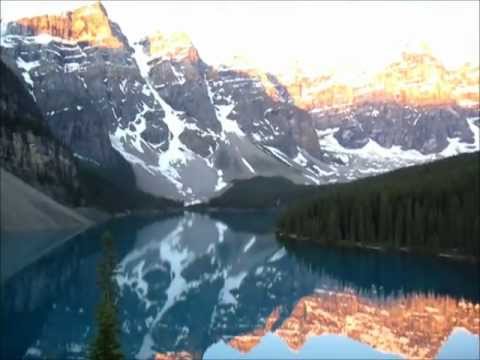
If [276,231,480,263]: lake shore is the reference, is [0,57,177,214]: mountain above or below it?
above

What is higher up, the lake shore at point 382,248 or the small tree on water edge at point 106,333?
the lake shore at point 382,248

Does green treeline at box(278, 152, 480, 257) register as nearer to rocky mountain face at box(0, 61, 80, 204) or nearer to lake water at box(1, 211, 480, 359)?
lake water at box(1, 211, 480, 359)

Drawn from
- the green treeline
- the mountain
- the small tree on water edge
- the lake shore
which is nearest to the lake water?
the lake shore

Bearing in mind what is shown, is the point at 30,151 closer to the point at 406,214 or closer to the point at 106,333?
the point at 406,214

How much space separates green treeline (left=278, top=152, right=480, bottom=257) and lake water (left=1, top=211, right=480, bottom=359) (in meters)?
5.58

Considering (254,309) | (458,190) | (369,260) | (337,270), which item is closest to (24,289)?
(254,309)

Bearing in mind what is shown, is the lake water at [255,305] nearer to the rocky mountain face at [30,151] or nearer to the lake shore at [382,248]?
the lake shore at [382,248]

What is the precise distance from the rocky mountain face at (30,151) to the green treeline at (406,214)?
71.0m

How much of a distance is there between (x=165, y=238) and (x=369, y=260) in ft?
158

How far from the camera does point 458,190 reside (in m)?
103

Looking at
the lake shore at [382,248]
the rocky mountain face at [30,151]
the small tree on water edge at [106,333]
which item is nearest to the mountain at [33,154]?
the rocky mountain face at [30,151]

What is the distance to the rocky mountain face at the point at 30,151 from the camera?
169500mm

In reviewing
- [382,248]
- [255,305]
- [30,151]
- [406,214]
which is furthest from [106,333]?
[30,151]

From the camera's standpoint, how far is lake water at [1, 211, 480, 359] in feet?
146
